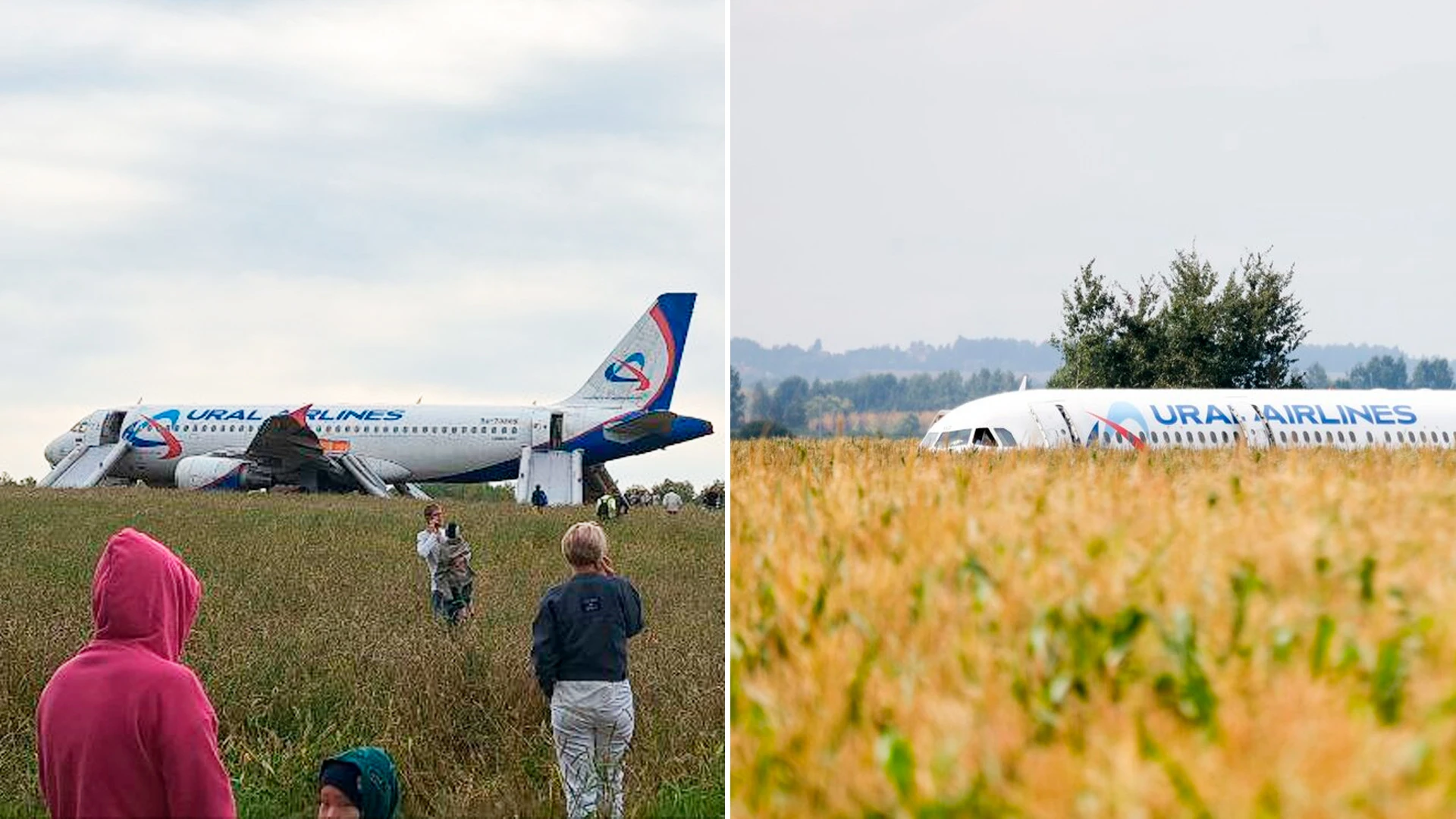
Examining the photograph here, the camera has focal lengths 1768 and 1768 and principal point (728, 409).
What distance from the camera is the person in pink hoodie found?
549 centimetres

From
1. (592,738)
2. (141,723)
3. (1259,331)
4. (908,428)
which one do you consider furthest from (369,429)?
(908,428)

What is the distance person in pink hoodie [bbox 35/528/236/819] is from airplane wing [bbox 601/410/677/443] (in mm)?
56023

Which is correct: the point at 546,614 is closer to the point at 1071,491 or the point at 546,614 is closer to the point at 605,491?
the point at 1071,491

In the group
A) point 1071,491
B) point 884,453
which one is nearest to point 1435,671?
point 1071,491

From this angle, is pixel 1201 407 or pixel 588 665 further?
pixel 1201 407

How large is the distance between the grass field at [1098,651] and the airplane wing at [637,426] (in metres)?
57.9

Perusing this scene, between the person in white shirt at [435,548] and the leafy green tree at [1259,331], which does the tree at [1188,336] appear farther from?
the person in white shirt at [435,548]

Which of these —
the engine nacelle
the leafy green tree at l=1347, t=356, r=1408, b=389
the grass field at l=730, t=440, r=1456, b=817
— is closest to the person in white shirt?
the grass field at l=730, t=440, r=1456, b=817

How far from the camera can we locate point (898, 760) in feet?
9.61

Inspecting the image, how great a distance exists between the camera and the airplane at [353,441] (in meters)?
61.2

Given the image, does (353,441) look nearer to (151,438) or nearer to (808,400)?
(151,438)

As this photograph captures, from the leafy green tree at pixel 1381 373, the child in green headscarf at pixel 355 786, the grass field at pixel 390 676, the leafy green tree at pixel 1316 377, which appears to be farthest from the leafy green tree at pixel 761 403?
the leafy green tree at pixel 1316 377

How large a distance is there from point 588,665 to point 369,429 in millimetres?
54824

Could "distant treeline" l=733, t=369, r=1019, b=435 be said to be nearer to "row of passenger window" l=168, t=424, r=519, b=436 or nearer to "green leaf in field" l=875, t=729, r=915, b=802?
"green leaf in field" l=875, t=729, r=915, b=802
